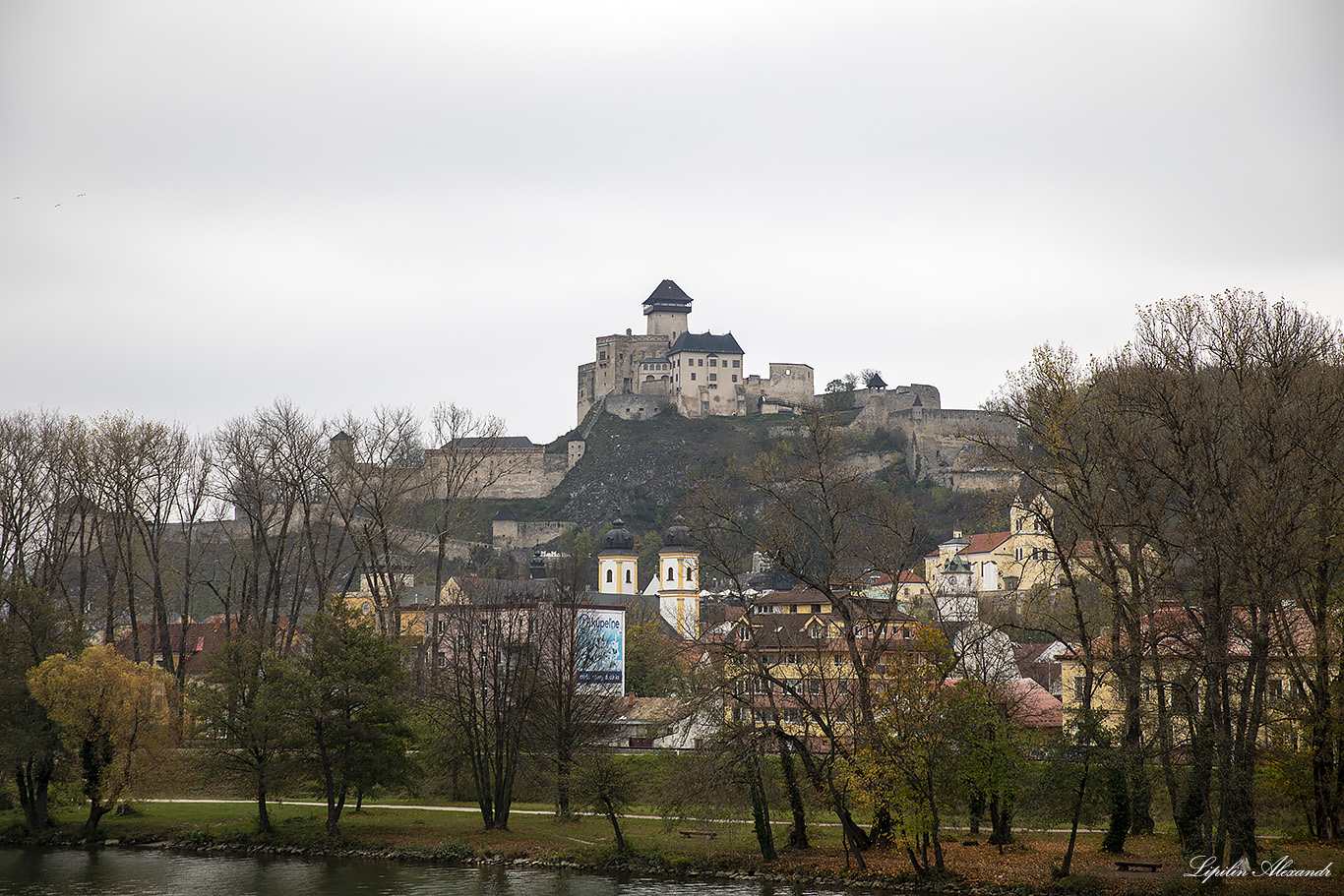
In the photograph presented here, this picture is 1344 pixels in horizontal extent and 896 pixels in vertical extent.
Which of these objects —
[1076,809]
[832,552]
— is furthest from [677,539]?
[1076,809]

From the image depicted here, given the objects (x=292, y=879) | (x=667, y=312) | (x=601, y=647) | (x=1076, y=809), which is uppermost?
(x=667, y=312)

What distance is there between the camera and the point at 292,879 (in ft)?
100

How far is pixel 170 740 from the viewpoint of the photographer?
1508 inches

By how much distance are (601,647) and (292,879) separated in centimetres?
1721

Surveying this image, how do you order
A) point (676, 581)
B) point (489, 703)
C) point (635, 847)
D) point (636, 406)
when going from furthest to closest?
point (636, 406), point (676, 581), point (489, 703), point (635, 847)

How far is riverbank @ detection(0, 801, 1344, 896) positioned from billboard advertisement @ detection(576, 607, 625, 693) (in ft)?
17.4

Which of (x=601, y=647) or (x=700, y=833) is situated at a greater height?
(x=601, y=647)

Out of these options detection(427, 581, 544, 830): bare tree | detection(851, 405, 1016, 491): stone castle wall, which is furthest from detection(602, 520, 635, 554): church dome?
detection(427, 581, 544, 830): bare tree

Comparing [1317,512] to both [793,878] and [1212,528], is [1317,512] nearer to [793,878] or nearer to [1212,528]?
[1212,528]

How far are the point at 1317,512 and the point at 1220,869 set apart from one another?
288 inches

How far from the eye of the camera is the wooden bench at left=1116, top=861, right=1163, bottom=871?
25.3m

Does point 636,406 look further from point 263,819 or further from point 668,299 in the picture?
point 263,819

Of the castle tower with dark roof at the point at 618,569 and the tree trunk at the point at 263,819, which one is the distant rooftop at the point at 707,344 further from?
the tree trunk at the point at 263,819

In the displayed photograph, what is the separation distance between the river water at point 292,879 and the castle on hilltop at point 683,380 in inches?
3963
